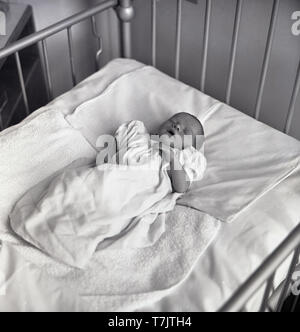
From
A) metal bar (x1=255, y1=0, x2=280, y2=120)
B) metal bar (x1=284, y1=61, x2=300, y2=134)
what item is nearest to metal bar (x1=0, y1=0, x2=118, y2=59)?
metal bar (x1=255, y1=0, x2=280, y2=120)

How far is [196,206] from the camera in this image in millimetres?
1137

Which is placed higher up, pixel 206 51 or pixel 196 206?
pixel 206 51

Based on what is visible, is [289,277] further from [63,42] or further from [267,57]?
[63,42]

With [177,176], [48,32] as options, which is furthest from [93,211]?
[48,32]

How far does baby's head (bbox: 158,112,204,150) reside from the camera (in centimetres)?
123

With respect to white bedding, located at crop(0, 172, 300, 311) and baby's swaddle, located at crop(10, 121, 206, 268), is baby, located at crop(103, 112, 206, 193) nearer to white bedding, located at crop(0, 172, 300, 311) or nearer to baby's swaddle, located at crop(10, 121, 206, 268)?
baby's swaddle, located at crop(10, 121, 206, 268)

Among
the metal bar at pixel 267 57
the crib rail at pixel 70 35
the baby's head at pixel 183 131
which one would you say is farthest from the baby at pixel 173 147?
the crib rail at pixel 70 35

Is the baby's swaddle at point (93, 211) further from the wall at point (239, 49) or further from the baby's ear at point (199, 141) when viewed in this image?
the wall at point (239, 49)

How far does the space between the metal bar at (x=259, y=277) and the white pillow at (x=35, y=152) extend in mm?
670

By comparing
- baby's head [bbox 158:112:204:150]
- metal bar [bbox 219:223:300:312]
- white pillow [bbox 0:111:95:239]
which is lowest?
white pillow [bbox 0:111:95:239]

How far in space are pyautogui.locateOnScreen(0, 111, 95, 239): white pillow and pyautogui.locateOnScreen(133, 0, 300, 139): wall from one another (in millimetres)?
544

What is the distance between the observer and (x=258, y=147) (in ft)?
4.17

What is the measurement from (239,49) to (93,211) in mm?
753

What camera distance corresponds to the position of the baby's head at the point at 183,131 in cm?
123
